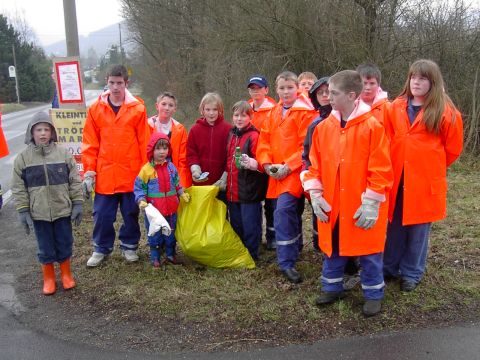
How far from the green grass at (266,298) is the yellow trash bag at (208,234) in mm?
135

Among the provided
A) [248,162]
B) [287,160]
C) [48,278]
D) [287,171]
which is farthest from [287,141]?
[48,278]

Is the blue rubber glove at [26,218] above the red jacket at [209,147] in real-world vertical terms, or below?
below

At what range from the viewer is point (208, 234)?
14.5 feet

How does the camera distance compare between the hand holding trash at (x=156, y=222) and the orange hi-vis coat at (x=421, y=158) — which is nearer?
the orange hi-vis coat at (x=421, y=158)

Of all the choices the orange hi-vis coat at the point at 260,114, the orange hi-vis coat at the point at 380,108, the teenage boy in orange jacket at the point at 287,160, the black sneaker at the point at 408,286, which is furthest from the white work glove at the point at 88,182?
the black sneaker at the point at 408,286

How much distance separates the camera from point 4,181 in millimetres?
9312

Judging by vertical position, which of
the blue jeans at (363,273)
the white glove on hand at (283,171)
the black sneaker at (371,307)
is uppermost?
the white glove on hand at (283,171)

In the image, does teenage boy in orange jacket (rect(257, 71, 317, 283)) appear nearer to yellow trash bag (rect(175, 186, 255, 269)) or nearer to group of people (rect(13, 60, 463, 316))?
group of people (rect(13, 60, 463, 316))

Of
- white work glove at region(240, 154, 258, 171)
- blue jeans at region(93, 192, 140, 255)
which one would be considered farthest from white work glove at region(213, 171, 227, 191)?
blue jeans at region(93, 192, 140, 255)

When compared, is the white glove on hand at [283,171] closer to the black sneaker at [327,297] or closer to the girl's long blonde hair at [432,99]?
the black sneaker at [327,297]

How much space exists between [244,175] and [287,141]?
0.60 m

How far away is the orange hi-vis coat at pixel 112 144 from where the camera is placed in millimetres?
4551

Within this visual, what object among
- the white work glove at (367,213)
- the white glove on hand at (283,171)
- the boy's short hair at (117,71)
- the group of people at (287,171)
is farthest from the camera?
the boy's short hair at (117,71)

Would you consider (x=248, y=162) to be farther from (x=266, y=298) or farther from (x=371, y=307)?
(x=371, y=307)
